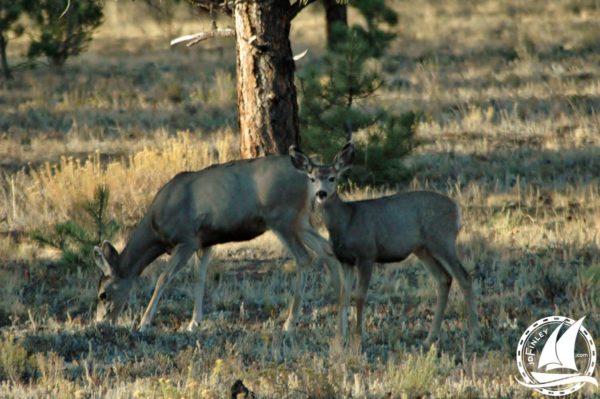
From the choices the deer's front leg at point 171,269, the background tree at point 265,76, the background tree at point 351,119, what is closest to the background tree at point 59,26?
the background tree at point 351,119

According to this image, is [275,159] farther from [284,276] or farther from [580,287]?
[580,287]

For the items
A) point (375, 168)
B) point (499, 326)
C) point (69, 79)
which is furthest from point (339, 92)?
point (69, 79)

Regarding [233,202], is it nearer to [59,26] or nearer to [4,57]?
[59,26]

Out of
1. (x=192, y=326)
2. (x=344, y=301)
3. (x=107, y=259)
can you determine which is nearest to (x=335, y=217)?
(x=344, y=301)

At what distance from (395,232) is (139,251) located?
289cm

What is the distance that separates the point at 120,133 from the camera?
920 inches

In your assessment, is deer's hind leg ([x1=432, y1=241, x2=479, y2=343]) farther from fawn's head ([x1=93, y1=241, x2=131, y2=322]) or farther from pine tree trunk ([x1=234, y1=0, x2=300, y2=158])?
pine tree trunk ([x1=234, y1=0, x2=300, y2=158])

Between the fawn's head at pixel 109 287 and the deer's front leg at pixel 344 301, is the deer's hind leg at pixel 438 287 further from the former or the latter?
the fawn's head at pixel 109 287

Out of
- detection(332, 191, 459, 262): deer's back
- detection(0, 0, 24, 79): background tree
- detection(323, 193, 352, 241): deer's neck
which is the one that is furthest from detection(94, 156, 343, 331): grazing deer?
detection(0, 0, 24, 79): background tree

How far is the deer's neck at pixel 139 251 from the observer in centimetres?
1254

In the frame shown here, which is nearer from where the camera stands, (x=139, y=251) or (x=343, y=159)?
(x=343, y=159)

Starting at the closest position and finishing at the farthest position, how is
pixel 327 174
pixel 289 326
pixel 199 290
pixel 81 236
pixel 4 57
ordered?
pixel 327 174 < pixel 289 326 < pixel 199 290 < pixel 81 236 < pixel 4 57

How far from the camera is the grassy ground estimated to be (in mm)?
9812

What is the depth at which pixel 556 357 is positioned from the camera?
997 cm
